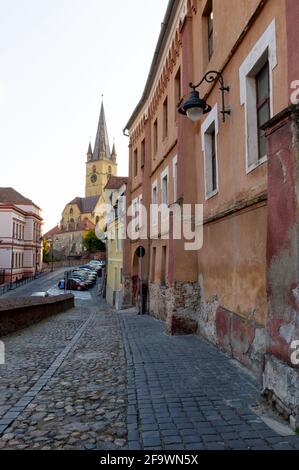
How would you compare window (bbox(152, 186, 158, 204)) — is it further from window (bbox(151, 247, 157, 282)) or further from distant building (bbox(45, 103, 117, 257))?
distant building (bbox(45, 103, 117, 257))

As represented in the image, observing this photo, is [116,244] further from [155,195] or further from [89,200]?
[89,200]

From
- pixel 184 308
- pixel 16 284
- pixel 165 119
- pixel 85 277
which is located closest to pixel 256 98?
pixel 184 308

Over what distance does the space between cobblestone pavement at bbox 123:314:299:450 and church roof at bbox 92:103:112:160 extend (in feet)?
383

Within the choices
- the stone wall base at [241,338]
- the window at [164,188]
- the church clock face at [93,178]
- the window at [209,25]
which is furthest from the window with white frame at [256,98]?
the church clock face at [93,178]

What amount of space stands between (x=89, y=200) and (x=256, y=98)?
119m

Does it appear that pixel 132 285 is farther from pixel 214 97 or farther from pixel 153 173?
pixel 214 97

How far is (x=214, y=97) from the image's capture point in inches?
373

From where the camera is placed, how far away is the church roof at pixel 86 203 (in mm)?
120875

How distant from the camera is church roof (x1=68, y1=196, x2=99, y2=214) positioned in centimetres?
12088

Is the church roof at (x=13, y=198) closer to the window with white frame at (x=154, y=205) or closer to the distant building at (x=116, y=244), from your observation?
the distant building at (x=116, y=244)

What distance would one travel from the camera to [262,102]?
7074 millimetres

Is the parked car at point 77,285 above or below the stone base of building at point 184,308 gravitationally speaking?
below

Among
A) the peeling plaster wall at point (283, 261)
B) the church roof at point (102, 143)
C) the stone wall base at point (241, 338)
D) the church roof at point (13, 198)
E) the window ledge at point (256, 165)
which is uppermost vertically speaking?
the church roof at point (102, 143)

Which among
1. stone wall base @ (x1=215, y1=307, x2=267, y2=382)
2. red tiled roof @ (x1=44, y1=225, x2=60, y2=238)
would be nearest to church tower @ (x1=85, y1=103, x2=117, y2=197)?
red tiled roof @ (x1=44, y1=225, x2=60, y2=238)
